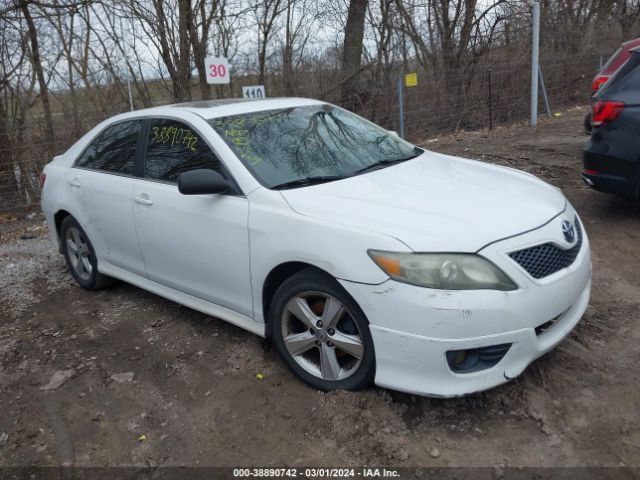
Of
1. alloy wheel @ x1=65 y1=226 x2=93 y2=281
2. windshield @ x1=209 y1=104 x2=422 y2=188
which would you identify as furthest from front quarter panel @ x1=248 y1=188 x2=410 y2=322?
alloy wheel @ x1=65 y1=226 x2=93 y2=281

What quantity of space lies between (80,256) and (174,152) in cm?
171

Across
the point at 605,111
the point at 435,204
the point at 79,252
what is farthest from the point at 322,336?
the point at 605,111

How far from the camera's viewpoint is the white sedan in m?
2.64

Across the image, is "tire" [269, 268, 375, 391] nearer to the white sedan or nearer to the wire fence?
the white sedan

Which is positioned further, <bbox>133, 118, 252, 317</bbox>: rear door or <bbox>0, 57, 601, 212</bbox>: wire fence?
<bbox>0, 57, 601, 212</bbox>: wire fence

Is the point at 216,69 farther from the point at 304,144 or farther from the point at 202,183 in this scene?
the point at 202,183

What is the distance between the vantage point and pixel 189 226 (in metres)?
3.61

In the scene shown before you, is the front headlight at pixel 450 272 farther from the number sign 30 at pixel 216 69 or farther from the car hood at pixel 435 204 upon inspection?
the number sign 30 at pixel 216 69

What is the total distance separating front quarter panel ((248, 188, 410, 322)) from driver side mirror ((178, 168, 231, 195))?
0.69 ft

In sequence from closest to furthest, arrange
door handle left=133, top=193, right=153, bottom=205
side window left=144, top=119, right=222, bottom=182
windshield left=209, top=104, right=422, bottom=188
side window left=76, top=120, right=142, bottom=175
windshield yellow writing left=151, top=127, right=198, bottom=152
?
windshield left=209, top=104, right=422, bottom=188, side window left=144, top=119, right=222, bottom=182, windshield yellow writing left=151, top=127, right=198, bottom=152, door handle left=133, top=193, right=153, bottom=205, side window left=76, top=120, right=142, bottom=175

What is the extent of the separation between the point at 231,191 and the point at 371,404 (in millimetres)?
1463

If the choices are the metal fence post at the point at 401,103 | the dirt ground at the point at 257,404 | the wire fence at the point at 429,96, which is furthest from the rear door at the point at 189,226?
the metal fence post at the point at 401,103

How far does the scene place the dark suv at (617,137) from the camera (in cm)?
485

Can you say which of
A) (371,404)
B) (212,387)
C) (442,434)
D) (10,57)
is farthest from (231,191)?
(10,57)
